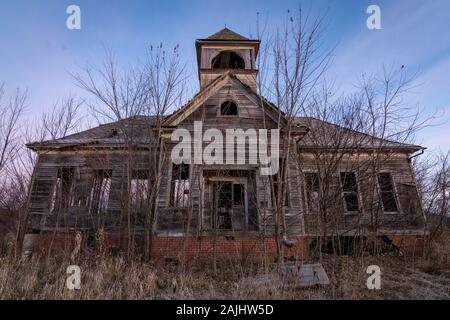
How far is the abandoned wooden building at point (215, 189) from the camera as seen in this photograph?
9633 millimetres

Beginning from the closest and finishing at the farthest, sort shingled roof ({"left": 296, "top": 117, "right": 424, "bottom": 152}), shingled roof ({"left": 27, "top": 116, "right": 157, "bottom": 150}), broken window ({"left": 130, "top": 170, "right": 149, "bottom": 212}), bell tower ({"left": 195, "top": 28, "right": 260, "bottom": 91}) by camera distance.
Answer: shingled roof ({"left": 296, "top": 117, "right": 424, "bottom": 152})
broken window ({"left": 130, "top": 170, "right": 149, "bottom": 212})
shingled roof ({"left": 27, "top": 116, "right": 157, "bottom": 150})
bell tower ({"left": 195, "top": 28, "right": 260, "bottom": 91})

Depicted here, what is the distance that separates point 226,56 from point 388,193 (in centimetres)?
1185

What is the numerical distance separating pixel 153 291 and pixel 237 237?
451 centimetres

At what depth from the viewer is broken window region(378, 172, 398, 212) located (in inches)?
505

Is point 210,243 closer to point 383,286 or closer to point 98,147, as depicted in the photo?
point 383,286

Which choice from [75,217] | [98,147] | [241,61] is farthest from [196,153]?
[241,61]

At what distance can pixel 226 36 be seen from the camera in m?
17.0

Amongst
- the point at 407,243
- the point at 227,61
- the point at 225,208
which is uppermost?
the point at 227,61

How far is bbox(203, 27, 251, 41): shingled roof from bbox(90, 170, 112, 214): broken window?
10022 millimetres

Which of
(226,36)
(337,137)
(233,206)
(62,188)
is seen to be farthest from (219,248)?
(226,36)

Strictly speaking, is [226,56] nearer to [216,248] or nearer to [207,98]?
[207,98]

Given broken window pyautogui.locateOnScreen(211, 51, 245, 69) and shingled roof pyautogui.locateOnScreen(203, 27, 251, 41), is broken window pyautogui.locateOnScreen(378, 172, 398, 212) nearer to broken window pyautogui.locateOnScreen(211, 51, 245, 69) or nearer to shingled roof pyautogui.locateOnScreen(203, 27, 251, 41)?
broken window pyautogui.locateOnScreen(211, 51, 245, 69)

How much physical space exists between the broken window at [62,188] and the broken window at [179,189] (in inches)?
184

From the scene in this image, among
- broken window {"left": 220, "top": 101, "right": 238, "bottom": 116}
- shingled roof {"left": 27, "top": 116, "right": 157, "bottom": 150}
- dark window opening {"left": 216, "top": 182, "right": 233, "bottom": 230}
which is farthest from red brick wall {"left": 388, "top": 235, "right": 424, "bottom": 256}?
shingled roof {"left": 27, "top": 116, "right": 157, "bottom": 150}
